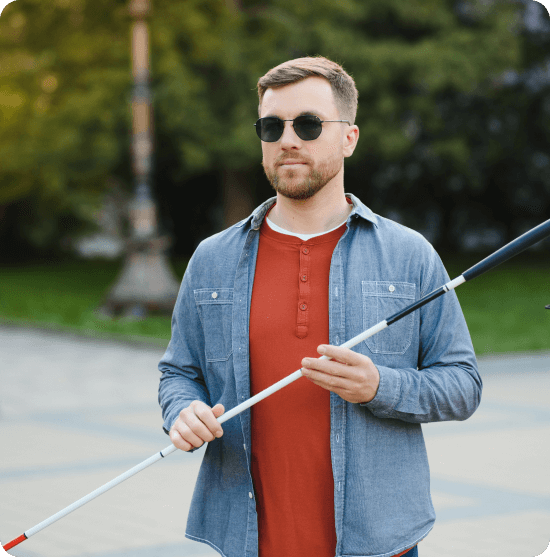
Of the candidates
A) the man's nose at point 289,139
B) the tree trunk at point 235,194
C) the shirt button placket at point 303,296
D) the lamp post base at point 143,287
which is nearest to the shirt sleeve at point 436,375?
the shirt button placket at point 303,296

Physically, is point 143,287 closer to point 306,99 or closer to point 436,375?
point 306,99

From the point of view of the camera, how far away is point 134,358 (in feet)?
39.8

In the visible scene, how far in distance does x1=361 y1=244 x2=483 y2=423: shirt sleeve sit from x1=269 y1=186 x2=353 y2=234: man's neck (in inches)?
11.4

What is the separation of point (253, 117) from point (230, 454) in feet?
59.9

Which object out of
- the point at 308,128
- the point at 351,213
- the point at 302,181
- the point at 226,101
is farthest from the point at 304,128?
the point at 226,101

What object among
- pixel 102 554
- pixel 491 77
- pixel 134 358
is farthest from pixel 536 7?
pixel 102 554

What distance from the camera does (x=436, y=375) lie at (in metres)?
2.31

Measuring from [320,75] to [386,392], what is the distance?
2.85 ft

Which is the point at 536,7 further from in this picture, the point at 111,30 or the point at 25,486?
the point at 25,486

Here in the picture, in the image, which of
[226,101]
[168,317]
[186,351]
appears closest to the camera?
[186,351]

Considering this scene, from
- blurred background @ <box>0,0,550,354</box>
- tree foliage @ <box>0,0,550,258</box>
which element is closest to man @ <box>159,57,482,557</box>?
blurred background @ <box>0,0,550,354</box>

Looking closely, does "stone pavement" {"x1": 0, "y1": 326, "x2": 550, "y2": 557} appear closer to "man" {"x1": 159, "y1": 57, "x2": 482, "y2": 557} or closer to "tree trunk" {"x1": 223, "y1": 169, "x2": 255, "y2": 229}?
"man" {"x1": 159, "y1": 57, "x2": 482, "y2": 557}

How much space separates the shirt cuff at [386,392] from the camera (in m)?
2.20

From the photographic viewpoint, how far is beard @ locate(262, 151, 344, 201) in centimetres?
239
